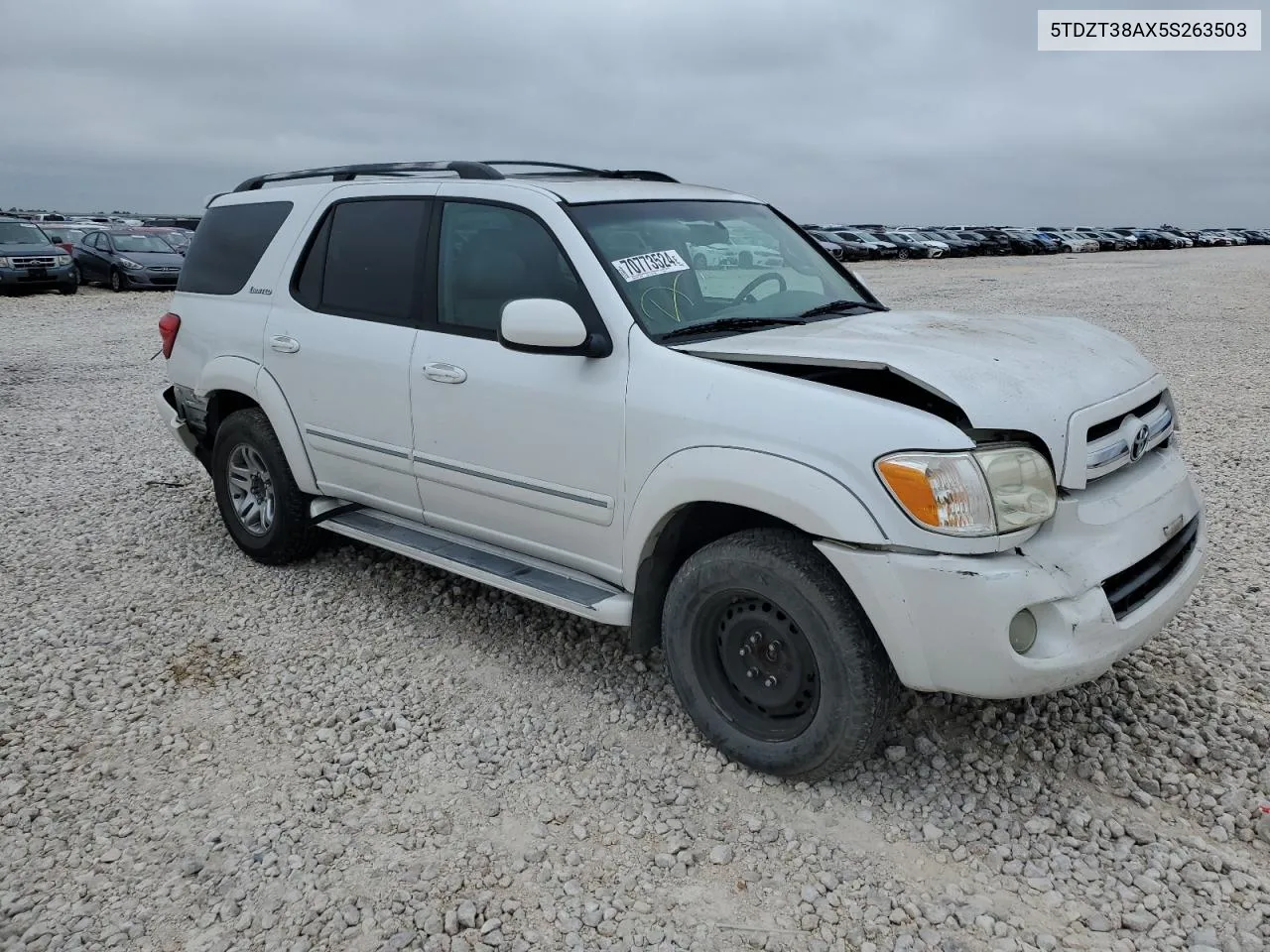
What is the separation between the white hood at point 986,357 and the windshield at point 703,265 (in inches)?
8.2

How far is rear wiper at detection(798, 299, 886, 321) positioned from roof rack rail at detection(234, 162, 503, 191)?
4.50 ft

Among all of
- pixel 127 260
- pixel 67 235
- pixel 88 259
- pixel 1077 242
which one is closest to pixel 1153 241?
pixel 1077 242

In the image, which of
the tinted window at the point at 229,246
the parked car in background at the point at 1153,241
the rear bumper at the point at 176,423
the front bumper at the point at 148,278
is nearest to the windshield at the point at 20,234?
the front bumper at the point at 148,278

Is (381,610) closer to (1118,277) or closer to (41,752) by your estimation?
(41,752)

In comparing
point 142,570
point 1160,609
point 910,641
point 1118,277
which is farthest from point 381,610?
point 1118,277

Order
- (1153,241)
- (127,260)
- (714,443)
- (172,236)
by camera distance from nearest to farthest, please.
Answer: (714,443) < (127,260) < (172,236) < (1153,241)

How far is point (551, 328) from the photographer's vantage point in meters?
3.27

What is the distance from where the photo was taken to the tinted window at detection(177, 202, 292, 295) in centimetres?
487

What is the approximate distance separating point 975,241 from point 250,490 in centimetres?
4672

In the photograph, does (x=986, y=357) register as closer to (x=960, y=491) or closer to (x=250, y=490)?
(x=960, y=491)

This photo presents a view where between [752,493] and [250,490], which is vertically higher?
[752,493]

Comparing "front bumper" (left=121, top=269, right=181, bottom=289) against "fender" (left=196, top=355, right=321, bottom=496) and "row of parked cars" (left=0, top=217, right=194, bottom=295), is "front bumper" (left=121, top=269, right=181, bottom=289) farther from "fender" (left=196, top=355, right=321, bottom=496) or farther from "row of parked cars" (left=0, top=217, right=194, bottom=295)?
"fender" (left=196, top=355, right=321, bottom=496)

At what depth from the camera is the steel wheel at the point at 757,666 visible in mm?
3072

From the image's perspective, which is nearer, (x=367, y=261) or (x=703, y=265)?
(x=703, y=265)
